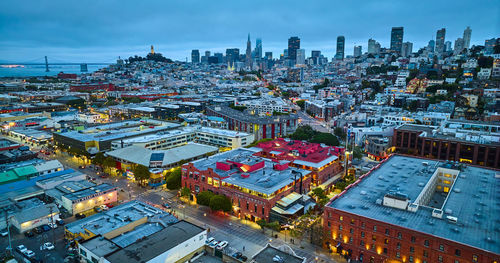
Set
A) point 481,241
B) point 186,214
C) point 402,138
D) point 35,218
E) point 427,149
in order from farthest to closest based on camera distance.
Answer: point 402,138 → point 427,149 → point 186,214 → point 35,218 → point 481,241

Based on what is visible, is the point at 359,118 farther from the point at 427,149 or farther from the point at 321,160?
the point at 321,160

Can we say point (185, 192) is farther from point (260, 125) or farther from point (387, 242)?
point (260, 125)

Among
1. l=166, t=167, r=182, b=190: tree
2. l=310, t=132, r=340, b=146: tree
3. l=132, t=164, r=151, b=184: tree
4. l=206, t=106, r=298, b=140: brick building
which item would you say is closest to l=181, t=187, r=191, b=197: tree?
l=166, t=167, r=182, b=190: tree

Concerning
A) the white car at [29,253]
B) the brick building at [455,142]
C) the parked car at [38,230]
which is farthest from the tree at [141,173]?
the brick building at [455,142]

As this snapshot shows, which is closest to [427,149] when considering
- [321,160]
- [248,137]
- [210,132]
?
[321,160]

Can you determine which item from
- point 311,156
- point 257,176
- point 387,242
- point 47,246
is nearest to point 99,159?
point 47,246

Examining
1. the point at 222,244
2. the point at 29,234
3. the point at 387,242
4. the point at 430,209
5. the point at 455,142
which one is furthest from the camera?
the point at 455,142
